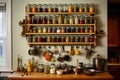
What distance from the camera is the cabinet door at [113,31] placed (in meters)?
6.46

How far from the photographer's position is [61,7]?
4.39 metres

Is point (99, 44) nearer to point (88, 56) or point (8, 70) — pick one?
point (88, 56)

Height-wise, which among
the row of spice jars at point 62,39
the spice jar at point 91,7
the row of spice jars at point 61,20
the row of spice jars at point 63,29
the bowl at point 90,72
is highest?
the spice jar at point 91,7

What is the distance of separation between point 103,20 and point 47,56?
1264mm

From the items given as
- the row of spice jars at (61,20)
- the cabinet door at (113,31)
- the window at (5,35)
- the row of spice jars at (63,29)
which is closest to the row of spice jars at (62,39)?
the row of spice jars at (63,29)

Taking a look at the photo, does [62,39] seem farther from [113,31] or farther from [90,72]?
[113,31]

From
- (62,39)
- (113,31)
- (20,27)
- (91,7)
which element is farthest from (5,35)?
(113,31)

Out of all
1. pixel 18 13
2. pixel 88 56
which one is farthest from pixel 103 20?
pixel 18 13

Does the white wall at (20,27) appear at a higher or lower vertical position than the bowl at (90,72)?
higher

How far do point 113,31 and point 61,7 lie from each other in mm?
2588

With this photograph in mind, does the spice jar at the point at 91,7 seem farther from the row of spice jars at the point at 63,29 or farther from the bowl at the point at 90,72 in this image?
the bowl at the point at 90,72

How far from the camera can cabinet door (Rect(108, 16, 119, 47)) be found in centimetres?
646

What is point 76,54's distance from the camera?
4418 millimetres

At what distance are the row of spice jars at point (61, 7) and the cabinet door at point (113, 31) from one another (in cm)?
225
